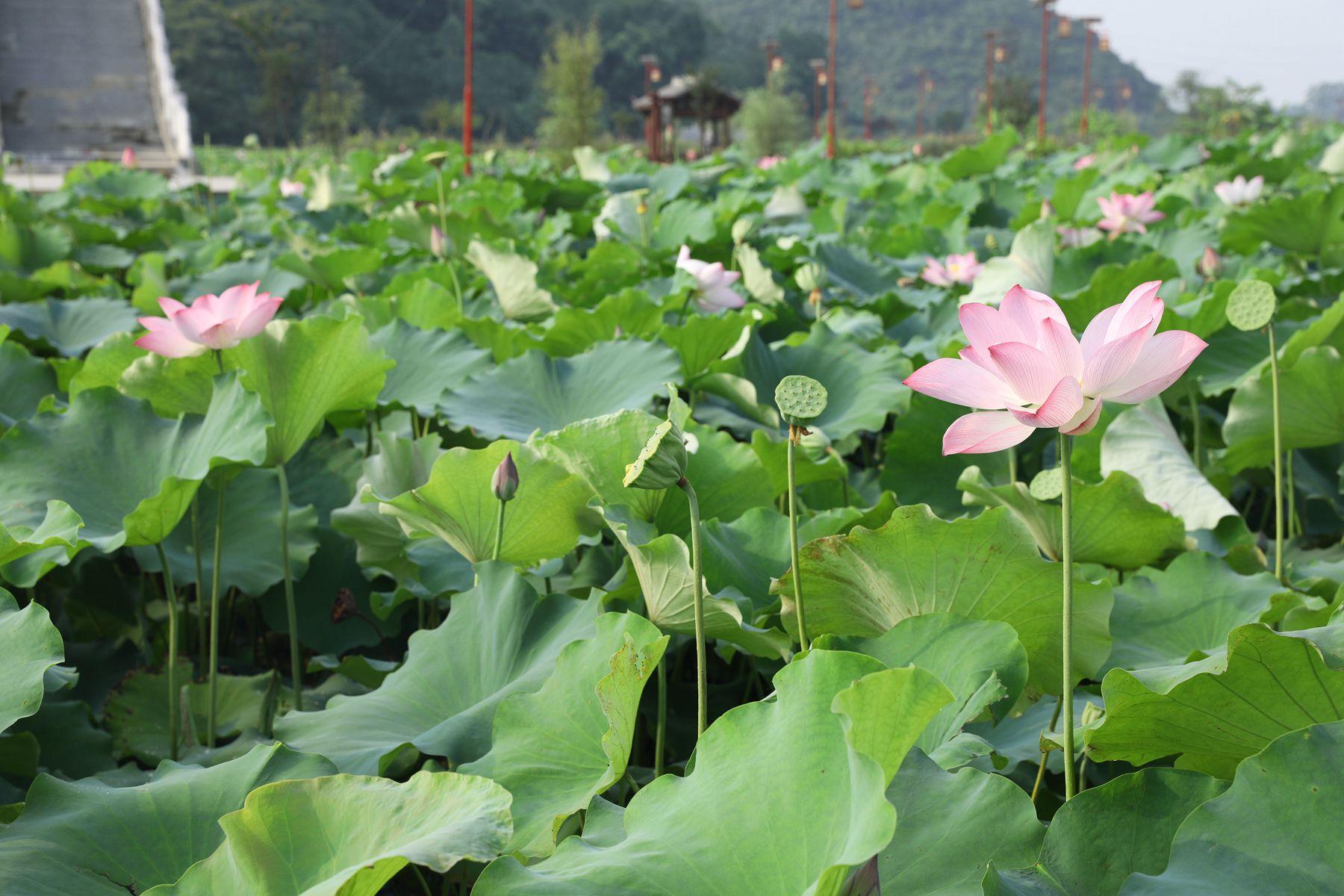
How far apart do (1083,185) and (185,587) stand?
277cm

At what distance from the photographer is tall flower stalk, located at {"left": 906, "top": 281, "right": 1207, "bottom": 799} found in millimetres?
631

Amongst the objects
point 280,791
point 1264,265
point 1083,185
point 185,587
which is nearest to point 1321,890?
point 280,791

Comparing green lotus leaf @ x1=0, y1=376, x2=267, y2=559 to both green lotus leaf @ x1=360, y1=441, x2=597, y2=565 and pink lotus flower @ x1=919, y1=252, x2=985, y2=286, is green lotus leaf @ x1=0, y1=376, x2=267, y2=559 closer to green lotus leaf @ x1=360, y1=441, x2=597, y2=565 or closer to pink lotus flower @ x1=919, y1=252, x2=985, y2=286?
green lotus leaf @ x1=360, y1=441, x2=597, y2=565

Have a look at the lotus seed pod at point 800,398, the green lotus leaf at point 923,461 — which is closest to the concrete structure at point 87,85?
the green lotus leaf at point 923,461

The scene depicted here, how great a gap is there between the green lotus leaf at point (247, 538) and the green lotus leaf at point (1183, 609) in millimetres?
928

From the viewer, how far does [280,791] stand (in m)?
0.64

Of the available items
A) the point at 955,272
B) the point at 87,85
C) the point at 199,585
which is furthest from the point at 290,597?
the point at 87,85

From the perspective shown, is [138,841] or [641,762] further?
[641,762]

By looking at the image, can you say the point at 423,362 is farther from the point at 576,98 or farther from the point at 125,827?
the point at 576,98

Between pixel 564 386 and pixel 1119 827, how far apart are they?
38.6 inches

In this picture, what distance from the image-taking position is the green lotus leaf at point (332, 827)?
625 mm

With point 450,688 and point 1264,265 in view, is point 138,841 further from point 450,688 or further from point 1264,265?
point 1264,265

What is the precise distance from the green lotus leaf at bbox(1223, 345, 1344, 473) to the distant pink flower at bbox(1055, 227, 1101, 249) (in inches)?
50.9

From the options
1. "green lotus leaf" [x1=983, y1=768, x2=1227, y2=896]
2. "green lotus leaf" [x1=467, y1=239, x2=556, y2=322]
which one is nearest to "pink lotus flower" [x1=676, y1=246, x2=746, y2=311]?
Result: "green lotus leaf" [x1=467, y1=239, x2=556, y2=322]
